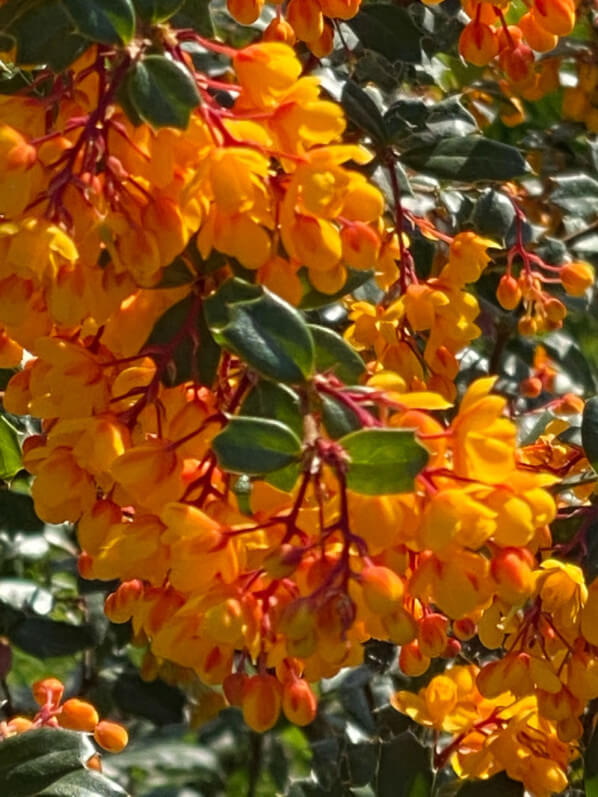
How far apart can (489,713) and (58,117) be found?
0.88 m

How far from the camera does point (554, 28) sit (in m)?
1.50

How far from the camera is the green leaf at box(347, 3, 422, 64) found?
171 cm

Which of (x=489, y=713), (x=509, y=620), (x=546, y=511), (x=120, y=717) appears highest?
(x=546, y=511)

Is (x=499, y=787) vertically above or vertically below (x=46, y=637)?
above

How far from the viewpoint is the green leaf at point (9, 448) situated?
1.68 metres

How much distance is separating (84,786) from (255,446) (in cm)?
69

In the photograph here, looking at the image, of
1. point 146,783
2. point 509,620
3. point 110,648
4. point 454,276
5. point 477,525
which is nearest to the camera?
point 477,525

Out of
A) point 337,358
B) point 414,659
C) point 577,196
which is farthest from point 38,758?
point 577,196

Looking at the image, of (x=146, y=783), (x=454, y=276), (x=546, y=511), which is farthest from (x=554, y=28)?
(x=146, y=783)

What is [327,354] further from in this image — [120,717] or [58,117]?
[120,717]

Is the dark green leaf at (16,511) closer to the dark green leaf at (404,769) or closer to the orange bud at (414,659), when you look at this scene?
the dark green leaf at (404,769)

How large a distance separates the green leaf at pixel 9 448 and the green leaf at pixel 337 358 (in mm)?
716

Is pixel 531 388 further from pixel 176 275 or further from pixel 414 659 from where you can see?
pixel 176 275

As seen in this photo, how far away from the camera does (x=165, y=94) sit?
964mm
